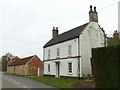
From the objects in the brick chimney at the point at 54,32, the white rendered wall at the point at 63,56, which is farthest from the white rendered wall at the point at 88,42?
the brick chimney at the point at 54,32

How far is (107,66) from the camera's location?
61.6 ft

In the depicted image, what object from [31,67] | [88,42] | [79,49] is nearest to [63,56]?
[79,49]

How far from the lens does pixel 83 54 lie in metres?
37.8

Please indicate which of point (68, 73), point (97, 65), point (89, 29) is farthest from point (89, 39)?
point (97, 65)

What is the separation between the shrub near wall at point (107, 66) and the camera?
17375 mm

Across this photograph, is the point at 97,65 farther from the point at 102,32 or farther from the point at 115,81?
the point at 102,32

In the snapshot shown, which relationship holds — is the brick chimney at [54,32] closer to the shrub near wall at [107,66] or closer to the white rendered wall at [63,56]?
the white rendered wall at [63,56]

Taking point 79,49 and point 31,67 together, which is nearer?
point 79,49

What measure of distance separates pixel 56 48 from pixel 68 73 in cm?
705

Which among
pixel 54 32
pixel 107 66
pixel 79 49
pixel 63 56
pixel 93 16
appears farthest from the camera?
pixel 54 32

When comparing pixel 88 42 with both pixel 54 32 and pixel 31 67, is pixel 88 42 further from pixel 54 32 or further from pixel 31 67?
pixel 31 67

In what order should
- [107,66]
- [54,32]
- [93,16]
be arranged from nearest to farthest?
1. [107,66]
2. [93,16]
3. [54,32]

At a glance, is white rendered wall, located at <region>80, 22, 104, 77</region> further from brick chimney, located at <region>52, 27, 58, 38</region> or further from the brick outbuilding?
the brick outbuilding

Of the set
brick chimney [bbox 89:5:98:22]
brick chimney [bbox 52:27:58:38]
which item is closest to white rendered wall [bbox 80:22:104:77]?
brick chimney [bbox 89:5:98:22]
